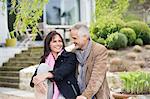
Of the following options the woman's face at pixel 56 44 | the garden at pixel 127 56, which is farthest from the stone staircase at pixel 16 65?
the woman's face at pixel 56 44

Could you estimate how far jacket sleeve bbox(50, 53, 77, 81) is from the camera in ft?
11.3

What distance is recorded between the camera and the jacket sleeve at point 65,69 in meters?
3.45

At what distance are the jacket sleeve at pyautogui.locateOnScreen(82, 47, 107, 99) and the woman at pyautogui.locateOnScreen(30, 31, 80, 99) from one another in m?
0.18

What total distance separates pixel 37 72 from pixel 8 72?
9.72 m

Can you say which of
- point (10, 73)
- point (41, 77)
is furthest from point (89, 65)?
point (10, 73)

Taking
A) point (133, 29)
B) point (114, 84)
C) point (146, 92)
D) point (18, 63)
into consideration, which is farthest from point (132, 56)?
point (146, 92)

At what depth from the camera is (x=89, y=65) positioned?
3469 millimetres

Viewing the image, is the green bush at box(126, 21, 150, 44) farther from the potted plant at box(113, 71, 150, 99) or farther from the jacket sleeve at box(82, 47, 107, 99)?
the jacket sleeve at box(82, 47, 107, 99)

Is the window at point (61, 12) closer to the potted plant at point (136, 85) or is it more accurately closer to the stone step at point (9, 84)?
the stone step at point (9, 84)

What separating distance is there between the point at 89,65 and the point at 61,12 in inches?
578

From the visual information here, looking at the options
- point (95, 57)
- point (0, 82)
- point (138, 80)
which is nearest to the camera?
point (95, 57)

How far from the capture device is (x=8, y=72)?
13031mm

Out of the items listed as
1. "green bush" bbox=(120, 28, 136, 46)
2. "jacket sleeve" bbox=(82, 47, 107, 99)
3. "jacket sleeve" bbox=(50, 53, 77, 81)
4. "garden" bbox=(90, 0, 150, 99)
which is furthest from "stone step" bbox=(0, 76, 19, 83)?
"jacket sleeve" bbox=(82, 47, 107, 99)

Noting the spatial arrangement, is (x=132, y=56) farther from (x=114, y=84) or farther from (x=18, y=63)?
(x=18, y=63)
